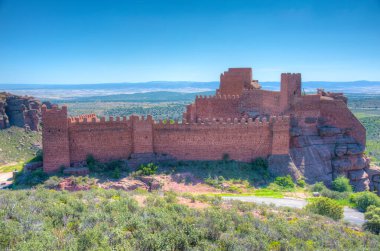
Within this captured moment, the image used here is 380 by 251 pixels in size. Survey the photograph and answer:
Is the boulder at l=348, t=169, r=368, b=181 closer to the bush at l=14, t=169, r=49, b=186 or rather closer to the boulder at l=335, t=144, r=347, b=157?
the boulder at l=335, t=144, r=347, b=157

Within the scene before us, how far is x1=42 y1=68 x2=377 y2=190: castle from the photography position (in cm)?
2598

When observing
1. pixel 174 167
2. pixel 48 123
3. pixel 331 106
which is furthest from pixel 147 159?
pixel 331 106

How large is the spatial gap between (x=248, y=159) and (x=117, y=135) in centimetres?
1031

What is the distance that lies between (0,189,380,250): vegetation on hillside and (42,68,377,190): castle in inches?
339

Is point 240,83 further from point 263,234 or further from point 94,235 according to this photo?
point 94,235

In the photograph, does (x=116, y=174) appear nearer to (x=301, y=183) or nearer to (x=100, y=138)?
(x=100, y=138)

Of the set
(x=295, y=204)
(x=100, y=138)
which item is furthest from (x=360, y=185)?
(x=100, y=138)

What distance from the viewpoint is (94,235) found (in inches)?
478

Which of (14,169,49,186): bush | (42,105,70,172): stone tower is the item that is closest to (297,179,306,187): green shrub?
(42,105,70,172): stone tower

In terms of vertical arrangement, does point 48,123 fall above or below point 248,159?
above

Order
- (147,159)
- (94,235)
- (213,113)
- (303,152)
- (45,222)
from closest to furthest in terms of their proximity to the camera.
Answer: (94,235) → (45,222) → (147,159) → (303,152) → (213,113)

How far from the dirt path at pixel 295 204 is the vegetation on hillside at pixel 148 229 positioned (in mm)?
3921

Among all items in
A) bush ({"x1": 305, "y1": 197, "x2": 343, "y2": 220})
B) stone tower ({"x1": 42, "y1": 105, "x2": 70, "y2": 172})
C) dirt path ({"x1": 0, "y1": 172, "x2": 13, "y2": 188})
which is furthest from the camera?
dirt path ({"x1": 0, "y1": 172, "x2": 13, "y2": 188})

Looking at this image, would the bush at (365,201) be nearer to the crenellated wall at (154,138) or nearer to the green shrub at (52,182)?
the crenellated wall at (154,138)
